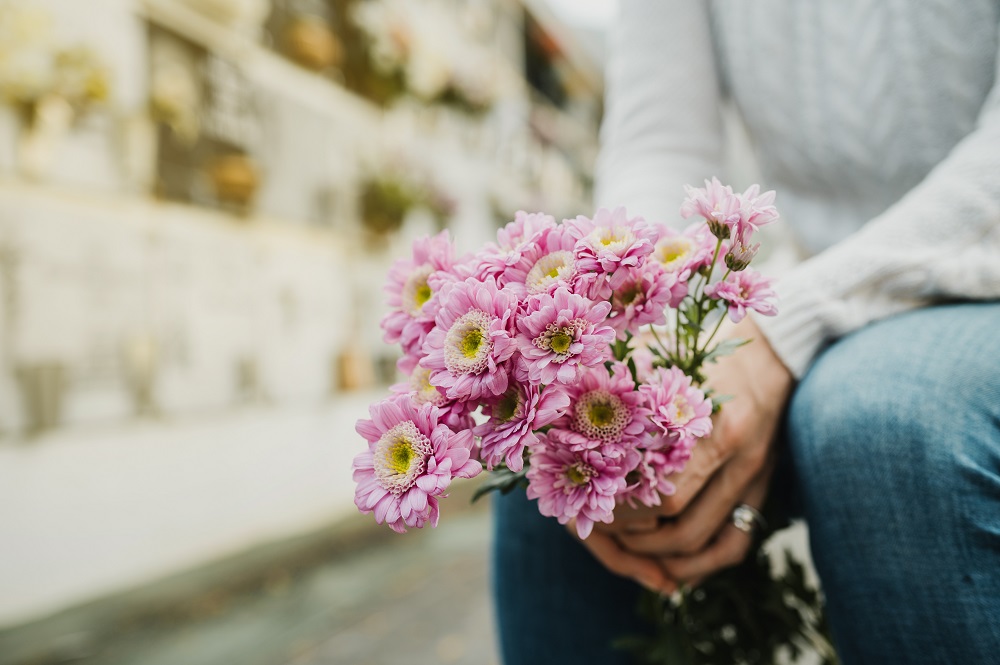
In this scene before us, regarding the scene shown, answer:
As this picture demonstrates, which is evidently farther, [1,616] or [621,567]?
[1,616]

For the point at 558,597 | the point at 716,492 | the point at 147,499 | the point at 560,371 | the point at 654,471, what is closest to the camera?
the point at 560,371

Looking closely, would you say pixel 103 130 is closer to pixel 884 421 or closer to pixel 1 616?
pixel 1 616

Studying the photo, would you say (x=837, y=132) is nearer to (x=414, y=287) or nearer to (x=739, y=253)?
(x=739, y=253)

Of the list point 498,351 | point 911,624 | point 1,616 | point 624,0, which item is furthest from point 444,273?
point 1,616

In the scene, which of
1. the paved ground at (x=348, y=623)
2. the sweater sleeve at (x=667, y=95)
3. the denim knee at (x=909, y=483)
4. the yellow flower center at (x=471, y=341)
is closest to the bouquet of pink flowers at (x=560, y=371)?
the yellow flower center at (x=471, y=341)

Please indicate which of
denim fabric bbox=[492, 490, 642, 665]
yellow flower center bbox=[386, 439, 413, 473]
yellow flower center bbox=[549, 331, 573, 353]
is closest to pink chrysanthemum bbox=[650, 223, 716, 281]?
yellow flower center bbox=[549, 331, 573, 353]

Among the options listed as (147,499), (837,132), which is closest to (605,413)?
(837,132)

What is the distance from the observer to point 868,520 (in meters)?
0.57

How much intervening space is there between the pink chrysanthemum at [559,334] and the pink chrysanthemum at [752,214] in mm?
130

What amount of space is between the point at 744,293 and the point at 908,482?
0.21m

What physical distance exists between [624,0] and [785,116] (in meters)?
0.33

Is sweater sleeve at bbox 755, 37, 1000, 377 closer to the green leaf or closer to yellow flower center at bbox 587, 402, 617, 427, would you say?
the green leaf

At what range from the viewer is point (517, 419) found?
430 mm

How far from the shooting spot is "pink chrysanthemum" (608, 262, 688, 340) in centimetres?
47
